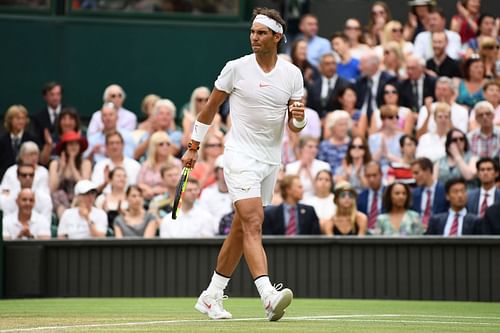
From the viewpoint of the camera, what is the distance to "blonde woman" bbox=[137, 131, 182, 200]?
646 inches

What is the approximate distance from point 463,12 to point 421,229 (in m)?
5.94

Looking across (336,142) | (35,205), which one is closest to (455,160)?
(336,142)

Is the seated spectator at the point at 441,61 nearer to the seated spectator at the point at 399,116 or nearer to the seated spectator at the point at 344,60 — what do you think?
the seated spectator at the point at 399,116

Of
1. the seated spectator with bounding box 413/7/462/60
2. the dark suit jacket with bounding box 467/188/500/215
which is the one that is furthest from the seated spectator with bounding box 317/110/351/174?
the seated spectator with bounding box 413/7/462/60

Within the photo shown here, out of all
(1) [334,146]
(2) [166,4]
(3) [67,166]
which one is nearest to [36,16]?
(2) [166,4]

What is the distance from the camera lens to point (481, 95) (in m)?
17.7

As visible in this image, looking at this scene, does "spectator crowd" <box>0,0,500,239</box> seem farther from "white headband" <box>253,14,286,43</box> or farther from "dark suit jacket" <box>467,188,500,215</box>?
"white headband" <box>253,14,286,43</box>

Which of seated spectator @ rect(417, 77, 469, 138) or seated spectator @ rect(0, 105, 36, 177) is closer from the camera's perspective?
seated spectator @ rect(417, 77, 469, 138)

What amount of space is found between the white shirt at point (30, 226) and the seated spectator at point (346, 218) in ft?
10.6

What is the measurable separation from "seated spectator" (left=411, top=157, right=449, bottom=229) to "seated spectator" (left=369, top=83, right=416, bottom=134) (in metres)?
1.53

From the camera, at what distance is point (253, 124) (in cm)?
980

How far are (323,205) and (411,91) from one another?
10.1ft

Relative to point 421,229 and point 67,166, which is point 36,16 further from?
point 421,229

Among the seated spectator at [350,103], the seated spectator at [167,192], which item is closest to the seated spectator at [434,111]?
the seated spectator at [350,103]
